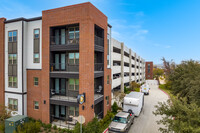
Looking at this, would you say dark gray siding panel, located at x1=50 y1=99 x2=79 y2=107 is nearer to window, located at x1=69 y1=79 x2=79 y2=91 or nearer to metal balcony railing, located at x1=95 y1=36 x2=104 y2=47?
window, located at x1=69 y1=79 x2=79 y2=91

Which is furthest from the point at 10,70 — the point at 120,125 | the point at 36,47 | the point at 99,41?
the point at 120,125

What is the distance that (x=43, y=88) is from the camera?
1349cm

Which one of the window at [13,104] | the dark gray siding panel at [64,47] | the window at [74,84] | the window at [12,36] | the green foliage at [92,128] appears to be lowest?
the green foliage at [92,128]

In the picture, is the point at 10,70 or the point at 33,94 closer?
the point at 33,94

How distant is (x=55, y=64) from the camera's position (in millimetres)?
14711

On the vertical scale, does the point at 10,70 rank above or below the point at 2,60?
below

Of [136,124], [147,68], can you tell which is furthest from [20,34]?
[147,68]

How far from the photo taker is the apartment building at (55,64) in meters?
12.0

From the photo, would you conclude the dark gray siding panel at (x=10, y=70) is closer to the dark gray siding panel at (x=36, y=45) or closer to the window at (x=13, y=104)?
the window at (x=13, y=104)

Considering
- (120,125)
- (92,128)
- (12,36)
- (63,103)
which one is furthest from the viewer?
(12,36)

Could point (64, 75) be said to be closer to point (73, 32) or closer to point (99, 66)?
point (99, 66)

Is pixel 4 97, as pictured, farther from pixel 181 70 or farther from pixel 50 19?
pixel 181 70

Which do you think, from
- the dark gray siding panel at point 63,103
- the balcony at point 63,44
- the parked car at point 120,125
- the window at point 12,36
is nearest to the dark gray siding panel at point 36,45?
the balcony at point 63,44

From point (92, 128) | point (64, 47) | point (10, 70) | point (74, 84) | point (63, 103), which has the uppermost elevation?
point (64, 47)
